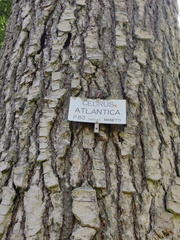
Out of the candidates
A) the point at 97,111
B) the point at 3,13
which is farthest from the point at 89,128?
the point at 3,13

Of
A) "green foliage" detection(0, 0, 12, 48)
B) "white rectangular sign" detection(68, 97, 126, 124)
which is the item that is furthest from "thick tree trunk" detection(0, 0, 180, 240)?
"green foliage" detection(0, 0, 12, 48)

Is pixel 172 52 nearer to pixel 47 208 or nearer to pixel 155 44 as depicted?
pixel 155 44

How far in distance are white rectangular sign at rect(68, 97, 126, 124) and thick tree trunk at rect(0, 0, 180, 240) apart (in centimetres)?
4

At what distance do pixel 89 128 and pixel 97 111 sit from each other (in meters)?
0.09

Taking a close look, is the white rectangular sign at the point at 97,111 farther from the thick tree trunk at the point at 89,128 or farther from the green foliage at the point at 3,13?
the green foliage at the point at 3,13

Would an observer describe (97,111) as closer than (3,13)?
Yes

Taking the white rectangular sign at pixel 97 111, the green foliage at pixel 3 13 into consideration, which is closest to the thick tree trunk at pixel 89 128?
the white rectangular sign at pixel 97 111

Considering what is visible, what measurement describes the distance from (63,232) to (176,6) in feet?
5.98

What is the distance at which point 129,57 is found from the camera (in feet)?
4.90

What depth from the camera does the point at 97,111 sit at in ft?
4.20

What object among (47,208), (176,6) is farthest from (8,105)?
(176,6)

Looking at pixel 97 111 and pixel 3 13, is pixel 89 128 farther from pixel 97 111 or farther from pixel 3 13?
pixel 3 13

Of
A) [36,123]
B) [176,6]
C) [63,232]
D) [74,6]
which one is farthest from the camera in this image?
[176,6]

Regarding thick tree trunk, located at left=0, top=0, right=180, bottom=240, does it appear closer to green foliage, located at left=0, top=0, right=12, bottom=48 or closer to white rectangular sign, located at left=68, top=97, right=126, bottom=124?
white rectangular sign, located at left=68, top=97, right=126, bottom=124
